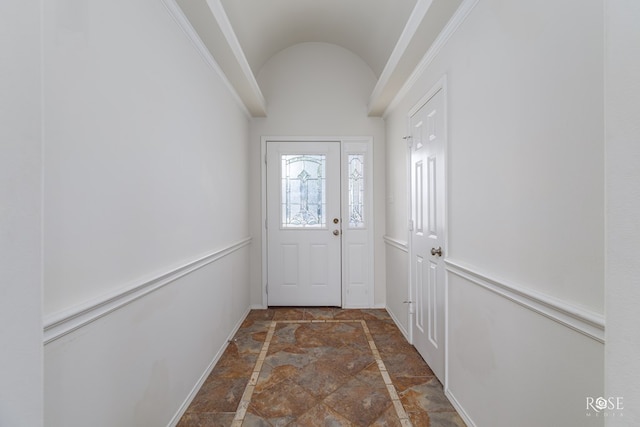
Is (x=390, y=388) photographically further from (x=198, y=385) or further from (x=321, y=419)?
(x=198, y=385)

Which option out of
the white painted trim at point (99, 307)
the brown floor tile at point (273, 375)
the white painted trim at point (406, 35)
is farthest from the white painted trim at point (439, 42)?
the brown floor tile at point (273, 375)

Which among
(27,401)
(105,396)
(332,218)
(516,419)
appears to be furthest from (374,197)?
(27,401)

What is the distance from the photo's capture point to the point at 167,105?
1.62 meters

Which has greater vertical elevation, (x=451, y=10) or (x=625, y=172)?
(x=451, y=10)

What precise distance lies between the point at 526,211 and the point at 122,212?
5.53 ft

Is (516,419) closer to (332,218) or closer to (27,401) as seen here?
(27,401)

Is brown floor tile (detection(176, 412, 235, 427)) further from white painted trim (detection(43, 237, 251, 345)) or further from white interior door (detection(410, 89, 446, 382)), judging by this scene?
white interior door (detection(410, 89, 446, 382))

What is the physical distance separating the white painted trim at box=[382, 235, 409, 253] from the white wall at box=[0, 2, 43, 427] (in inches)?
102

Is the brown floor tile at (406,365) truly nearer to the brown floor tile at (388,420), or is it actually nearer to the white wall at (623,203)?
the brown floor tile at (388,420)

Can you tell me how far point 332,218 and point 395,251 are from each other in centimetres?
89

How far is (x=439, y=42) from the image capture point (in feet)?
6.48

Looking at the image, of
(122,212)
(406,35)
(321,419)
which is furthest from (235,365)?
(406,35)

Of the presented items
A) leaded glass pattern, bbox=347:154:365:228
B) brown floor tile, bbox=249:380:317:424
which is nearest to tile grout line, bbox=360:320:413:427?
brown floor tile, bbox=249:380:317:424

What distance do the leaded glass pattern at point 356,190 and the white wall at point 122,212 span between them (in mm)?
1962
